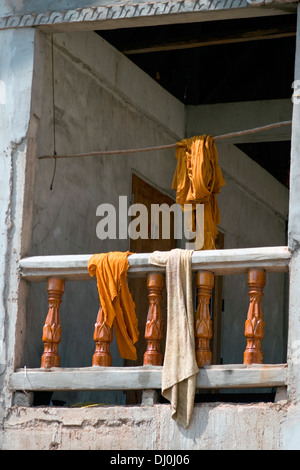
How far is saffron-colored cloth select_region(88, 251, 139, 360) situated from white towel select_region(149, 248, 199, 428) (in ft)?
0.86

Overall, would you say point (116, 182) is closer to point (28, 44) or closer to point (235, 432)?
point (28, 44)

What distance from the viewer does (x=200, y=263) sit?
26.9 feet

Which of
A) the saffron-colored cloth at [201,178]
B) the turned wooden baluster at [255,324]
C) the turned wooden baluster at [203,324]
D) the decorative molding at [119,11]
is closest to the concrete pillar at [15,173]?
→ the decorative molding at [119,11]

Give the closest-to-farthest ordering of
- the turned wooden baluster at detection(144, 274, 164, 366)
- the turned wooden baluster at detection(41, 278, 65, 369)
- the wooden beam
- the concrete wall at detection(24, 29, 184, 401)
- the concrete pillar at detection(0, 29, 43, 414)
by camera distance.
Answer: the turned wooden baluster at detection(144, 274, 164, 366), the turned wooden baluster at detection(41, 278, 65, 369), the concrete pillar at detection(0, 29, 43, 414), the concrete wall at detection(24, 29, 184, 401), the wooden beam

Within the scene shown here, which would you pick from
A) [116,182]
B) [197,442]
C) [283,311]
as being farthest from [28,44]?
[283,311]

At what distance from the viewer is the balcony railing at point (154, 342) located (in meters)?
7.92

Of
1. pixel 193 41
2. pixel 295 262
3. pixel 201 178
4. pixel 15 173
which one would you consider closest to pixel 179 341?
pixel 295 262

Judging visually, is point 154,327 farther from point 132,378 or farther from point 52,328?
point 52,328

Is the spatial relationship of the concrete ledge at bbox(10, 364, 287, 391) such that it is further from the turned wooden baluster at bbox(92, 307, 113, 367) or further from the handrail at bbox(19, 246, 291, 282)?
the handrail at bbox(19, 246, 291, 282)

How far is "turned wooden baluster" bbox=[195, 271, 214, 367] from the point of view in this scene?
8.05 metres

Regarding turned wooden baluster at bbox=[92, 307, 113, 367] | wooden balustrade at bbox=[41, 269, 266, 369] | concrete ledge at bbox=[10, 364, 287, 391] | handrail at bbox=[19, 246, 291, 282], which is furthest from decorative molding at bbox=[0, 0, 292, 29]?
concrete ledge at bbox=[10, 364, 287, 391]

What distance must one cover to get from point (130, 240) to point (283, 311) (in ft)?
12.5

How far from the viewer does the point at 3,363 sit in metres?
8.58

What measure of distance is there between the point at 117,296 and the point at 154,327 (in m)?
0.35
